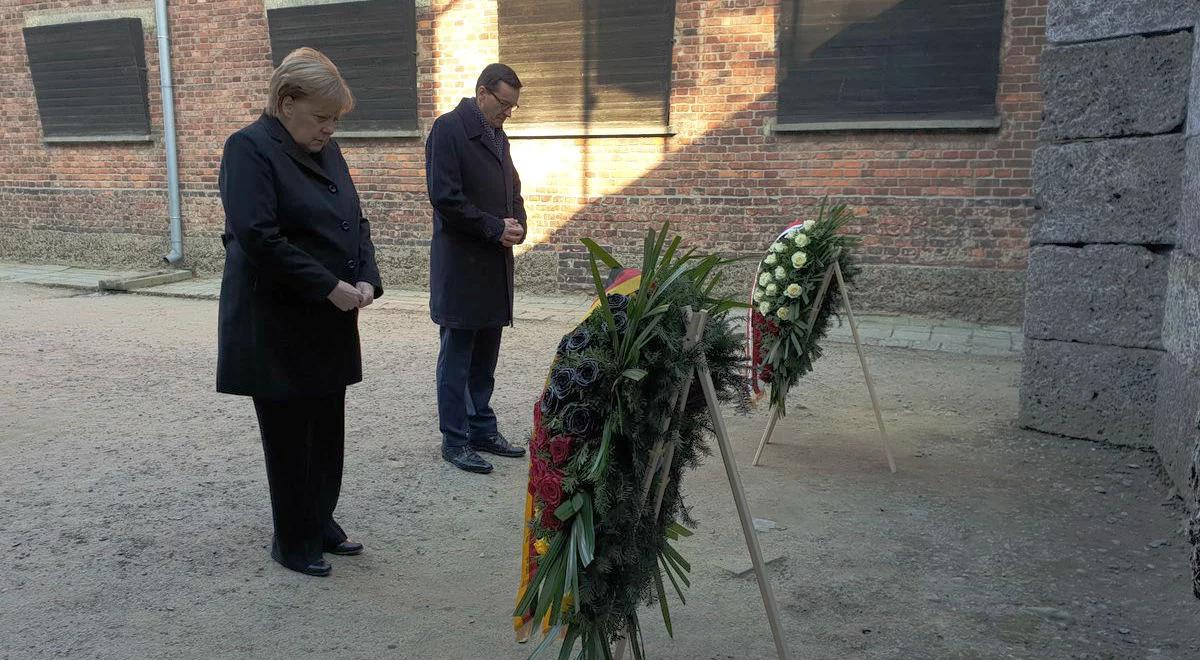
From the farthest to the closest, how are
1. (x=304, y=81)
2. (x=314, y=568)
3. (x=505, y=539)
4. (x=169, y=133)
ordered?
(x=169, y=133) < (x=505, y=539) < (x=314, y=568) < (x=304, y=81)

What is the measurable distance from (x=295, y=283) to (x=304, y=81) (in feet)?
2.26

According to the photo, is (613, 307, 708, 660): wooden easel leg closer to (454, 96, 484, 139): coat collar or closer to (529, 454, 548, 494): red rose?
(529, 454, 548, 494): red rose

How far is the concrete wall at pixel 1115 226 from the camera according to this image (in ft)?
15.6

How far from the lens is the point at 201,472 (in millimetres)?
4699

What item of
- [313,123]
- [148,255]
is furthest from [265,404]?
[148,255]

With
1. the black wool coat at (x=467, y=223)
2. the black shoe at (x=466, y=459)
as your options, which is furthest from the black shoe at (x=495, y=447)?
the black wool coat at (x=467, y=223)

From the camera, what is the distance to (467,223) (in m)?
4.58

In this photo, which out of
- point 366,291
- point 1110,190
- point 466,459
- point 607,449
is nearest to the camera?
point 607,449

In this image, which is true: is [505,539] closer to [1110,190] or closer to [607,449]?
[607,449]

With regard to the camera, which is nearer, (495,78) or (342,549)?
(342,549)

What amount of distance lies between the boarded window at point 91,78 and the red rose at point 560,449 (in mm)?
11869

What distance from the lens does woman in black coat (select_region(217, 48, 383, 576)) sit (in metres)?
3.12

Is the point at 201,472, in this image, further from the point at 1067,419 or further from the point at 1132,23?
the point at 1132,23

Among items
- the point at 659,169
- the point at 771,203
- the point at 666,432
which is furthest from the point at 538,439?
the point at 659,169
